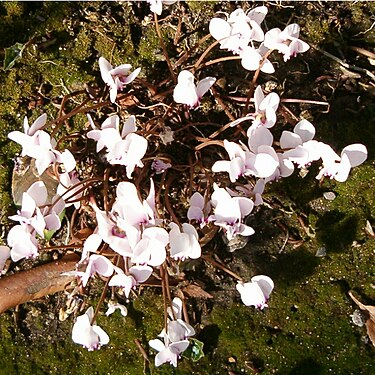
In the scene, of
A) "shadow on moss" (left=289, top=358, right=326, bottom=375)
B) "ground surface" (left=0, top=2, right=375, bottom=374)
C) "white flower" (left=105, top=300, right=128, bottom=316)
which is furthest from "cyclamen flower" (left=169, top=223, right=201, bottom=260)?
"shadow on moss" (left=289, top=358, right=326, bottom=375)

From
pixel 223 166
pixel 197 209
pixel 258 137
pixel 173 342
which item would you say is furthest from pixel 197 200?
pixel 173 342

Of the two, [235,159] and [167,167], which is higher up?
[235,159]

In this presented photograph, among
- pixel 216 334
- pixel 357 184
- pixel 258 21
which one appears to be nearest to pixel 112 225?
pixel 258 21

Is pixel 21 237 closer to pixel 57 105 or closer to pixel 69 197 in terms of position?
pixel 69 197

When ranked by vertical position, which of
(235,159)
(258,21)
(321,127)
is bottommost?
(321,127)

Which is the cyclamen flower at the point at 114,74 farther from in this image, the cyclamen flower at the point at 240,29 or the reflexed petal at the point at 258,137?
the reflexed petal at the point at 258,137

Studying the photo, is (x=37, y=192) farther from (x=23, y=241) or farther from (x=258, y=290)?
(x=258, y=290)
